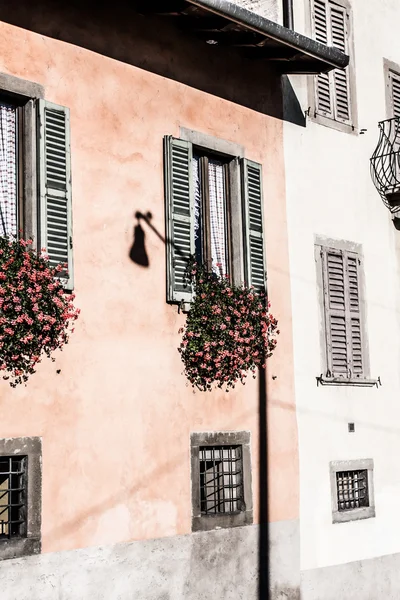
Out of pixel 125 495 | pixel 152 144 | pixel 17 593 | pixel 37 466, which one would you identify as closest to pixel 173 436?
pixel 125 495

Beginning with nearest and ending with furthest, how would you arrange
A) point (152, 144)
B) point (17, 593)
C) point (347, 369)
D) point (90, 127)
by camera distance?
1. point (17, 593)
2. point (90, 127)
3. point (152, 144)
4. point (347, 369)

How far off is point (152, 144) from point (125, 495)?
12.4ft

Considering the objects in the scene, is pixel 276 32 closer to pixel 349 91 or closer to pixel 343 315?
pixel 349 91

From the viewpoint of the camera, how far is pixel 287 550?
11.2m

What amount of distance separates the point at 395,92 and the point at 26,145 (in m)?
7.25

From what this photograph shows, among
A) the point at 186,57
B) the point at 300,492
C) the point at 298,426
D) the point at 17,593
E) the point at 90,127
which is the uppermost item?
the point at 186,57

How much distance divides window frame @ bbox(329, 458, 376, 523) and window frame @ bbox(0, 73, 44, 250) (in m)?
5.34

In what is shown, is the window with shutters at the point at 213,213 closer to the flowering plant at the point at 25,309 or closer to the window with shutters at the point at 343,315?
the window with shutters at the point at 343,315

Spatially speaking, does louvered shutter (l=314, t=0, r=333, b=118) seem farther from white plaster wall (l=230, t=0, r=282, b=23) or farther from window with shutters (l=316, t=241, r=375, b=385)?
window with shutters (l=316, t=241, r=375, b=385)

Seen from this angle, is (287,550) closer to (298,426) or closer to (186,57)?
(298,426)

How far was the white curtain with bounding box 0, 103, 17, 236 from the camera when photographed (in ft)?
29.1

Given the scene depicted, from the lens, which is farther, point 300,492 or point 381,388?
point 381,388

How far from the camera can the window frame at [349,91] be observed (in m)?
12.7

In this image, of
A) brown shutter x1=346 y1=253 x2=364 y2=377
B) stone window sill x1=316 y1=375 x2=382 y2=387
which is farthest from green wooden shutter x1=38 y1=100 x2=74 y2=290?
brown shutter x1=346 y1=253 x2=364 y2=377
